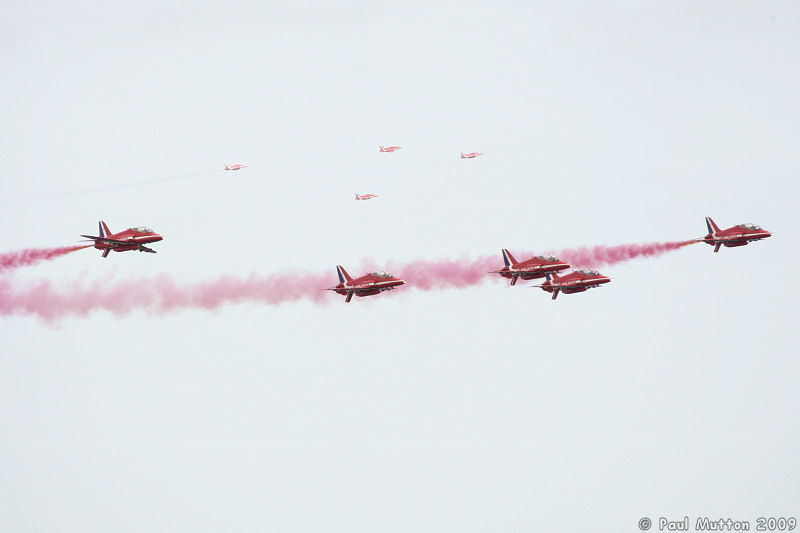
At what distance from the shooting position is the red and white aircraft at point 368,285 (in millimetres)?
126625

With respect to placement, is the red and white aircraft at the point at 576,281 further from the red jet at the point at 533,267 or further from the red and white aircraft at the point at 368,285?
the red and white aircraft at the point at 368,285

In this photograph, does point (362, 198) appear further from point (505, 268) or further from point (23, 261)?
point (23, 261)

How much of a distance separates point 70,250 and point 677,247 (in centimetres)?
5999

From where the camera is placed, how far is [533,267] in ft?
420

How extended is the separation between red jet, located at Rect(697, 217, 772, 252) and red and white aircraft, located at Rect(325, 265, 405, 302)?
3051 centimetres

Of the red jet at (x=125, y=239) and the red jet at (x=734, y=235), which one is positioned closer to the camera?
the red jet at (x=125, y=239)

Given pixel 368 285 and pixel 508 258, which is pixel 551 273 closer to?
pixel 508 258

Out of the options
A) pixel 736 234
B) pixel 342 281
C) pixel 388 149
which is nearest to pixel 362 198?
pixel 388 149

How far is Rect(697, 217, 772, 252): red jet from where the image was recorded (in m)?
131

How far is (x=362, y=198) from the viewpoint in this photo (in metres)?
148

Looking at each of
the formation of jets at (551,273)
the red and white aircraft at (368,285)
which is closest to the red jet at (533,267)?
the formation of jets at (551,273)

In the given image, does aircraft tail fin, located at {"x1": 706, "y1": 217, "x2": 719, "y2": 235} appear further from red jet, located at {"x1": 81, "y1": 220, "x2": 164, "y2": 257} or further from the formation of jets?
red jet, located at {"x1": 81, "y1": 220, "x2": 164, "y2": 257}

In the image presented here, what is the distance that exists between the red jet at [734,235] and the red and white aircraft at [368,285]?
1201 inches

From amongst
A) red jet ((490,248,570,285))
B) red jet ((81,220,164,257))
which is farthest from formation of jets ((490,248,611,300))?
red jet ((81,220,164,257))
